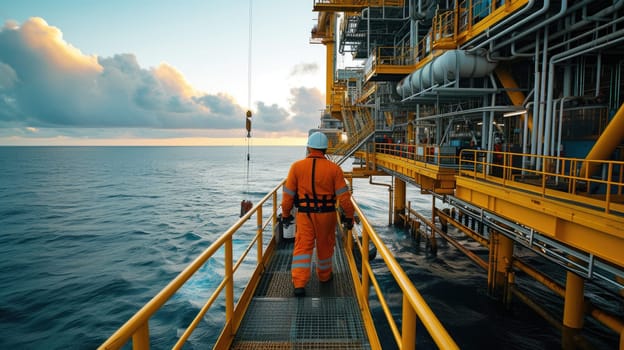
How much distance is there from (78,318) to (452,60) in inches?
539

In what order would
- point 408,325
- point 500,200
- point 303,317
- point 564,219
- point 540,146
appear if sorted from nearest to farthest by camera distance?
point 408,325, point 303,317, point 564,219, point 500,200, point 540,146

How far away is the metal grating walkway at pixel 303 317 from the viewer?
2984 millimetres

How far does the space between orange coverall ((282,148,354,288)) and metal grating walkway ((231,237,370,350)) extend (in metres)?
0.29

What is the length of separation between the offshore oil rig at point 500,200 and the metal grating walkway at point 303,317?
0.7 inches

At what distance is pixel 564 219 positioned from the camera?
5.21 m

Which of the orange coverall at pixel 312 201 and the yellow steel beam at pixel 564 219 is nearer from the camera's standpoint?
the orange coverall at pixel 312 201

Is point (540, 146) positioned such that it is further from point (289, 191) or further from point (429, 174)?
point (289, 191)

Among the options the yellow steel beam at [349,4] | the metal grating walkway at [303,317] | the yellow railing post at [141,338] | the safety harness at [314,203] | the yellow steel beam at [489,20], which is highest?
the yellow steel beam at [349,4]

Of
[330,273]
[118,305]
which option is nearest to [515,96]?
[330,273]

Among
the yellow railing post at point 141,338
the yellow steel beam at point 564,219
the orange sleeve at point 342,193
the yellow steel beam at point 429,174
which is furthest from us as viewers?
the yellow steel beam at point 429,174

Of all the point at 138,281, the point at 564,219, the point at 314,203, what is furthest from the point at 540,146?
the point at 138,281

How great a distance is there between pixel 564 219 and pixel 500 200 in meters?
1.85

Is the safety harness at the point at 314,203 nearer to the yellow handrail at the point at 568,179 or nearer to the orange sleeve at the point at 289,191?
the orange sleeve at the point at 289,191

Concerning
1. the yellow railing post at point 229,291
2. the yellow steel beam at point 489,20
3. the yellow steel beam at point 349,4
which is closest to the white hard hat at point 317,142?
the yellow railing post at point 229,291
